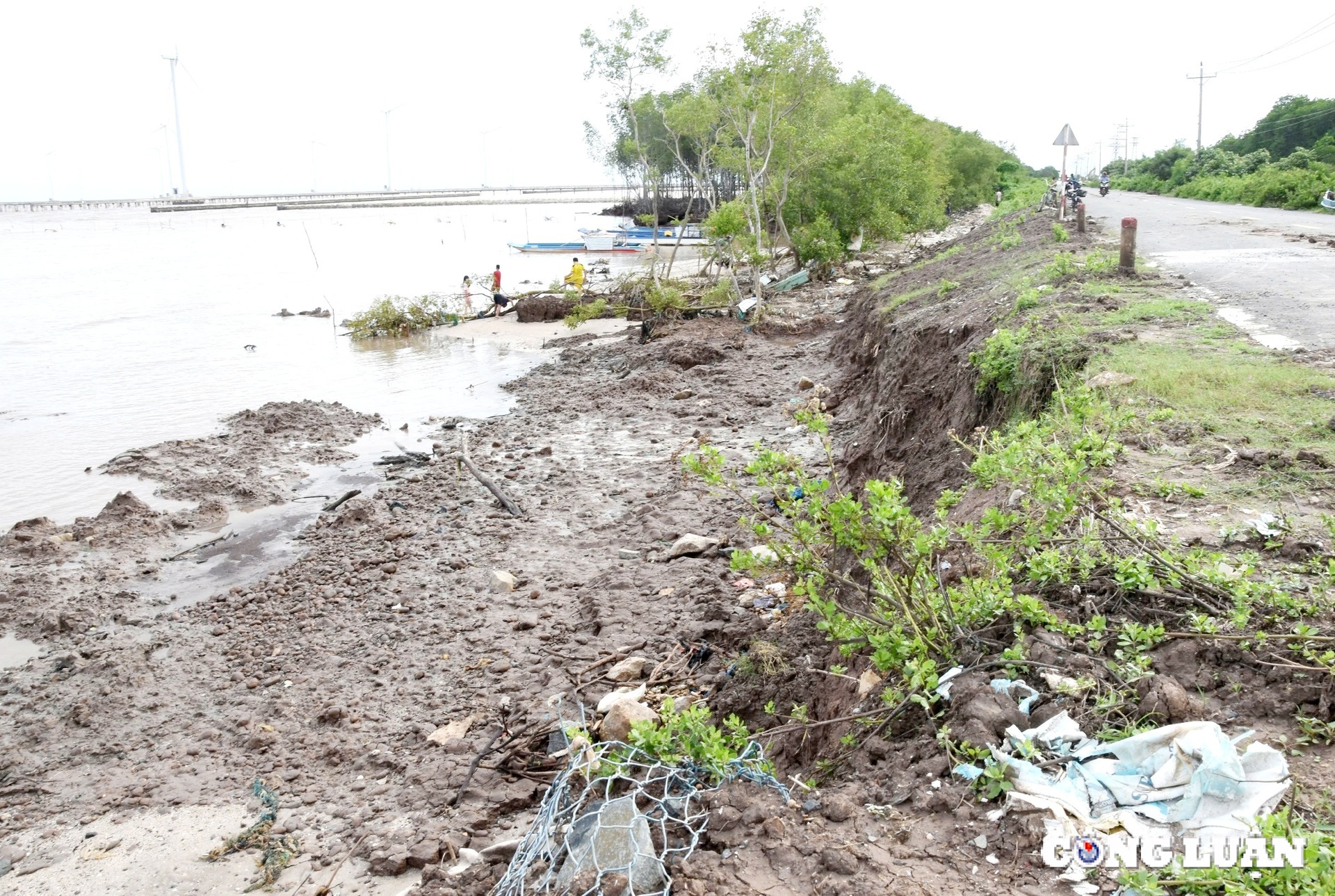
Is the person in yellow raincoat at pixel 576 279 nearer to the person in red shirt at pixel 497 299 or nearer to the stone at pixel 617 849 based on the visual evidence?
the person in red shirt at pixel 497 299

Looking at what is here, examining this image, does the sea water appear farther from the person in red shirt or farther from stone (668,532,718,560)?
stone (668,532,718,560)

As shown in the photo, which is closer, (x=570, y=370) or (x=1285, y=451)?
Answer: (x=1285, y=451)

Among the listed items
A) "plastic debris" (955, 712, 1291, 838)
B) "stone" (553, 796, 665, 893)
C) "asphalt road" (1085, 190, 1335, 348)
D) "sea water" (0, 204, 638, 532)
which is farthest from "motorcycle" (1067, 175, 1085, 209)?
"stone" (553, 796, 665, 893)

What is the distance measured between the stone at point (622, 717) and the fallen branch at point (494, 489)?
5580mm

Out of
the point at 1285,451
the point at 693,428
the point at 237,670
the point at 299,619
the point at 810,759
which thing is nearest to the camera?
the point at 810,759

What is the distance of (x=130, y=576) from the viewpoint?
31.8 ft

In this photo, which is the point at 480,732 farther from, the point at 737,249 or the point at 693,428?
the point at 737,249

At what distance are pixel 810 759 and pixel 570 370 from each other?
16.2 m

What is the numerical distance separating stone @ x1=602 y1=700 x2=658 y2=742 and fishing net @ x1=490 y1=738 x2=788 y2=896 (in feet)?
2.76

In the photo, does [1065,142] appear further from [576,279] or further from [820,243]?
[576,279]

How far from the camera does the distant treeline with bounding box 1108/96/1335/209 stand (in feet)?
94.3

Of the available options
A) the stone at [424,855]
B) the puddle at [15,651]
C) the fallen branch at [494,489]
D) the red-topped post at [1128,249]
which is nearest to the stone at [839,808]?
the stone at [424,855]

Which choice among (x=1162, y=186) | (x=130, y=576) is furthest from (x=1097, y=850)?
(x=1162, y=186)

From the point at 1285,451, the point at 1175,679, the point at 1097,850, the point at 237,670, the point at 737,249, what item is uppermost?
the point at 737,249
